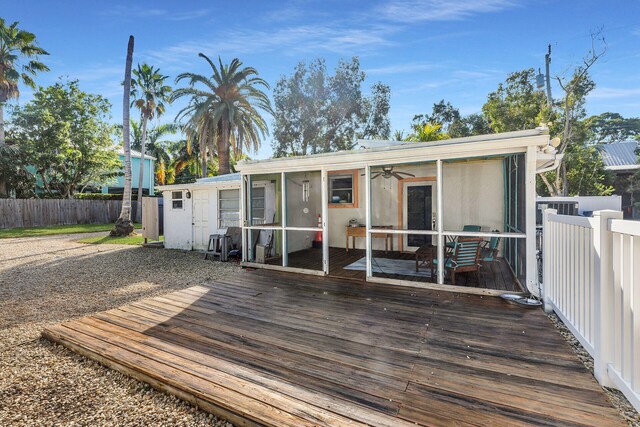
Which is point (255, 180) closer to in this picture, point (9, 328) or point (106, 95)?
point (9, 328)

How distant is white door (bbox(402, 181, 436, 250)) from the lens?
27.3 ft

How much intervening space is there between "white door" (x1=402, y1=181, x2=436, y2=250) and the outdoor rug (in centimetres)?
145

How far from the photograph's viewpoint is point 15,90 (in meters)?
18.3

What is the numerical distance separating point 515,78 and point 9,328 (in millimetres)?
20286

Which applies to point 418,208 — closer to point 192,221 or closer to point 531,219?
point 531,219

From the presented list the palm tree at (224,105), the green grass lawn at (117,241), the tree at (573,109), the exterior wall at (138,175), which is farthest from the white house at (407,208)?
the exterior wall at (138,175)

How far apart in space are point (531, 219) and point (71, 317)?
22.5 ft

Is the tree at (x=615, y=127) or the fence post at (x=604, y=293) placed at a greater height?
the tree at (x=615, y=127)

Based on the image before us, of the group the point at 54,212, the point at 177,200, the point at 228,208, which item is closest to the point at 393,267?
the point at 228,208

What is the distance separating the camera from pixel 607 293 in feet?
7.59

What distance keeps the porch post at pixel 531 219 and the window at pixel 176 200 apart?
33.2ft

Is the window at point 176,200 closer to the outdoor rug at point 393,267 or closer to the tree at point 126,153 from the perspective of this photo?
the tree at point 126,153

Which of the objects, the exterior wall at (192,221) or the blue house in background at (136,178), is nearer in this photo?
the exterior wall at (192,221)

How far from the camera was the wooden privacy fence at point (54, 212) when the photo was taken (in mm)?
17016
